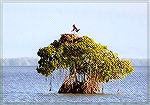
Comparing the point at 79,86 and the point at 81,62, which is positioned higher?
the point at 81,62

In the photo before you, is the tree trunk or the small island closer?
the small island

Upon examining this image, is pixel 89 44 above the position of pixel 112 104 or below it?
above

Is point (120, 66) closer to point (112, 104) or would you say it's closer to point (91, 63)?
point (91, 63)

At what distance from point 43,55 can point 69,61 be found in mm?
1452

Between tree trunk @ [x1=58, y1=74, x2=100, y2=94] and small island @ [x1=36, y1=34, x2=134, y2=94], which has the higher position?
small island @ [x1=36, y1=34, x2=134, y2=94]

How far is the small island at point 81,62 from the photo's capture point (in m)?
35.5

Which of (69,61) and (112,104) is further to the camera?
(69,61)

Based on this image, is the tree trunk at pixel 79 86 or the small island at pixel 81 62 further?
the tree trunk at pixel 79 86

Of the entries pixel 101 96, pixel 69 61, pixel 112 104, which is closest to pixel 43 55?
pixel 69 61

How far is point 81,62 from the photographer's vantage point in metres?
35.6

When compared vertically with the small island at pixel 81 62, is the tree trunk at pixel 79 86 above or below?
below

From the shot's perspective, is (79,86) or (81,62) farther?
(79,86)

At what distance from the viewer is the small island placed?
35.5 metres

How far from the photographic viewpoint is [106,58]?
118 ft
